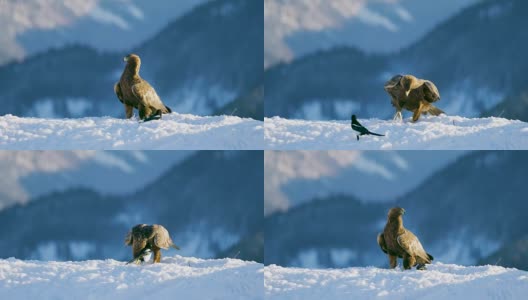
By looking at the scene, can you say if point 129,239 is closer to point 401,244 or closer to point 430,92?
point 401,244

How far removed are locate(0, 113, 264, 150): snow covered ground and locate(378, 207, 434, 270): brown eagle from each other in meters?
1.53

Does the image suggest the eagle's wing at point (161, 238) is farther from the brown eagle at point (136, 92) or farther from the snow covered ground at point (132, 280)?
the brown eagle at point (136, 92)

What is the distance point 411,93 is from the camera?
1315 cm

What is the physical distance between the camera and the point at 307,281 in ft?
42.6

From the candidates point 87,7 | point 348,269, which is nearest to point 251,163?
point 348,269

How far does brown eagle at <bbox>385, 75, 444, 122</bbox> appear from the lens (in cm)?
1313

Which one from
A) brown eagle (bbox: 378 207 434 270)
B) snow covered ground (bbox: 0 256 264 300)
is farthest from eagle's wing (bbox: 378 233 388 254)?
snow covered ground (bbox: 0 256 264 300)

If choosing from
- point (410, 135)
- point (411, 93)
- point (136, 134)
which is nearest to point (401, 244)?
point (410, 135)

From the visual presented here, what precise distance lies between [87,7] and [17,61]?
892mm

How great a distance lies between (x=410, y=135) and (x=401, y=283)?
150cm

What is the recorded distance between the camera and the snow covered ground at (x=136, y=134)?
1330 centimetres

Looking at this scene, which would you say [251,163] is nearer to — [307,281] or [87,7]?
[307,281]

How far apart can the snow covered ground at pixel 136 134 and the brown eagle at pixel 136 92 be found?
5.0 inches

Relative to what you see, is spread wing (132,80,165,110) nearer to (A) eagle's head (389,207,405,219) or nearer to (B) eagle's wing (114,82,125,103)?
(B) eagle's wing (114,82,125,103)
